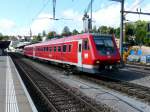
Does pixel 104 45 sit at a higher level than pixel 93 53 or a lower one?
higher

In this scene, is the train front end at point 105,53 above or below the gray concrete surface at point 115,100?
above

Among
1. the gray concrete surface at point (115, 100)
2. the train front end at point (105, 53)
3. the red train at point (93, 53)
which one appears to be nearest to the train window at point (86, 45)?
the red train at point (93, 53)

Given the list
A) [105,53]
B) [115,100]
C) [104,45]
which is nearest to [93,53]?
[105,53]

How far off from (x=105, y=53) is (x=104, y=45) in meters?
0.67

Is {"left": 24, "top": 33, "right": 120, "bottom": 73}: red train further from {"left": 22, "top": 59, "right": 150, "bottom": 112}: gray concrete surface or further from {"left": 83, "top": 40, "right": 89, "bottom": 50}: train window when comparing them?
{"left": 22, "top": 59, "right": 150, "bottom": 112}: gray concrete surface

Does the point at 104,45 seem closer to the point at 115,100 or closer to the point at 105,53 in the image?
the point at 105,53

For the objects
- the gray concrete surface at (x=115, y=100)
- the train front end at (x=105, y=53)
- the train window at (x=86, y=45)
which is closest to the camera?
the gray concrete surface at (x=115, y=100)

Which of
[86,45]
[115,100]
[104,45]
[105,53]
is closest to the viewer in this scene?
[115,100]

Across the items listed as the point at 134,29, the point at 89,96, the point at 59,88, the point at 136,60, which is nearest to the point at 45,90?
the point at 59,88

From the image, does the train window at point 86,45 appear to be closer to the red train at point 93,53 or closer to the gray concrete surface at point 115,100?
the red train at point 93,53

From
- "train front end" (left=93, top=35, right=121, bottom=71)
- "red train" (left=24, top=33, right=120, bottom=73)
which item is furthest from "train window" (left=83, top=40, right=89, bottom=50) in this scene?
"train front end" (left=93, top=35, right=121, bottom=71)

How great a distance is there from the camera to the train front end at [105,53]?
1969 centimetres

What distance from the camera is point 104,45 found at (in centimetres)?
2061

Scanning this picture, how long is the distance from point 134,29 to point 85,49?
4471 inches
